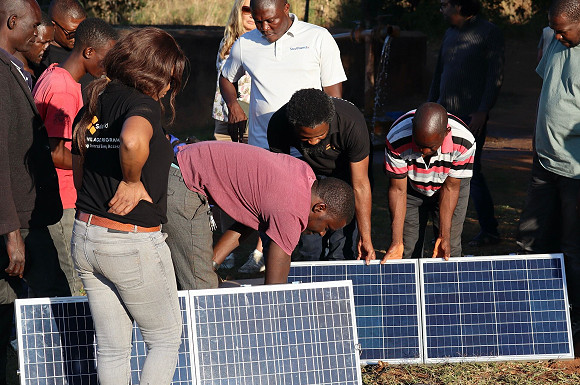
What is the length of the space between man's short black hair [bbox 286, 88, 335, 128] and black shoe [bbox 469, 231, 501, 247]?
3398 mm

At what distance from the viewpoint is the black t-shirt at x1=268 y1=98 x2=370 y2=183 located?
532 cm

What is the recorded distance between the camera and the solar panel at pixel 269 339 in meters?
4.52

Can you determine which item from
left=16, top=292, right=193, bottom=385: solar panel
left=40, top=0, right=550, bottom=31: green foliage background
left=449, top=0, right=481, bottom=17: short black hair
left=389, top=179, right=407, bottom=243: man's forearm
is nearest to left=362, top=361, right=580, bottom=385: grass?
left=389, top=179, right=407, bottom=243: man's forearm

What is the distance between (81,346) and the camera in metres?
4.49

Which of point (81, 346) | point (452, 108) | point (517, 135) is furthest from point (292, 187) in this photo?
point (517, 135)

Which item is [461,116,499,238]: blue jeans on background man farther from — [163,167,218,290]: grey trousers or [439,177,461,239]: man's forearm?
[163,167,218,290]: grey trousers

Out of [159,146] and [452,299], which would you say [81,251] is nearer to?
[159,146]

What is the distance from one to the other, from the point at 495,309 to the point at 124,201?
121 inches

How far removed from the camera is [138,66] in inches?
141

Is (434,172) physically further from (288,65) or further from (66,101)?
(66,101)

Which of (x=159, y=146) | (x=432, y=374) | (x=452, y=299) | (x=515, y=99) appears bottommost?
(x=515, y=99)

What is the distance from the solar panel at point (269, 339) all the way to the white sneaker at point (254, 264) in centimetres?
249

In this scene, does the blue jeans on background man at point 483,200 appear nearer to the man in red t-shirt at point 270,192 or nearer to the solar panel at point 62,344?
the man in red t-shirt at point 270,192

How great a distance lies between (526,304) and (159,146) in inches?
124
